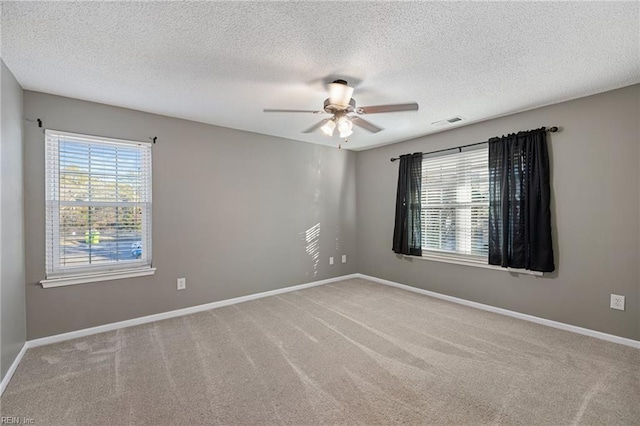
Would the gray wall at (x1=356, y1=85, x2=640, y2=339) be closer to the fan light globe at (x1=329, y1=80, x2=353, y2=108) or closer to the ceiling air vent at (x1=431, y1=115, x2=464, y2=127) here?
the ceiling air vent at (x1=431, y1=115, x2=464, y2=127)

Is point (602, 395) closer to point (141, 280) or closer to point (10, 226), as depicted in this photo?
point (141, 280)

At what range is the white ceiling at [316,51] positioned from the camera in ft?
5.58

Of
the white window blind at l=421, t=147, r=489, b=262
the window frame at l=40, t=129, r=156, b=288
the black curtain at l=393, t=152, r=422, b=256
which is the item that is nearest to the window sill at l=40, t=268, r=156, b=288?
the window frame at l=40, t=129, r=156, b=288

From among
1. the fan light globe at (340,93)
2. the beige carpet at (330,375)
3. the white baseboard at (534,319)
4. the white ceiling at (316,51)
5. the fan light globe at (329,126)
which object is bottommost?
the beige carpet at (330,375)

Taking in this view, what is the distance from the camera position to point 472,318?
3.40 m

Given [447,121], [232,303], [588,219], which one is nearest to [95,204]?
[232,303]

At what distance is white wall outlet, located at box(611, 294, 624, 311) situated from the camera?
8.96ft

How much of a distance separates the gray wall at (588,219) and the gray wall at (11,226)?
15.4ft

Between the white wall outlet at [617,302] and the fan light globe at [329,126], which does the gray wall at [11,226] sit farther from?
the white wall outlet at [617,302]

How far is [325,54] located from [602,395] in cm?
306

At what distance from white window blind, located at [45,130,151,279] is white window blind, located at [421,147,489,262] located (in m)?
3.77

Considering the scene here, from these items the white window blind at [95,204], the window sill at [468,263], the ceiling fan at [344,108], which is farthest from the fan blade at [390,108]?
the white window blind at [95,204]

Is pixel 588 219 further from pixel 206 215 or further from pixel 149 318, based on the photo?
Result: pixel 149 318

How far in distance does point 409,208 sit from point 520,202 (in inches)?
59.3
